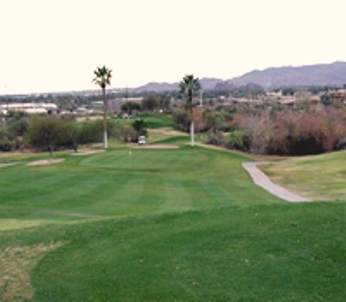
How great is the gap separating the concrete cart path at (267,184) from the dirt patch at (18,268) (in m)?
16.6

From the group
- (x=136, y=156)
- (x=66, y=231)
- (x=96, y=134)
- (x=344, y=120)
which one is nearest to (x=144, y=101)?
(x=96, y=134)

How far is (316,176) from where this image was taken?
3544cm

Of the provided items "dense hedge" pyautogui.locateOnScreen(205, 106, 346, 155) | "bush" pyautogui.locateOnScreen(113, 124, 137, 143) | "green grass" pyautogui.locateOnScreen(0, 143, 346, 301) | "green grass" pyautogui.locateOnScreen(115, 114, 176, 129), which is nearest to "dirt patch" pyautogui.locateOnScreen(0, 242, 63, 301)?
"green grass" pyautogui.locateOnScreen(0, 143, 346, 301)

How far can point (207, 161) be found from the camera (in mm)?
44781

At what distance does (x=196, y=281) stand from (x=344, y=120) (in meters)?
64.1

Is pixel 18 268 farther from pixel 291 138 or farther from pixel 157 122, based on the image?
pixel 157 122

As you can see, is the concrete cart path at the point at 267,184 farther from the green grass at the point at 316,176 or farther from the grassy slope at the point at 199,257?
the grassy slope at the point at 199,257

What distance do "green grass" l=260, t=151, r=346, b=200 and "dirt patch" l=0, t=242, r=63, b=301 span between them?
1659 centimetres

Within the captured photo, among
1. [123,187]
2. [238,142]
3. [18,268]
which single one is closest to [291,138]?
[238,142]

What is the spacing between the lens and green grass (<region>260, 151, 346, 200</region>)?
2783 centimetres

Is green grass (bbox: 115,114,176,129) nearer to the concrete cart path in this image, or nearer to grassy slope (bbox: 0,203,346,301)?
the concrete cart path

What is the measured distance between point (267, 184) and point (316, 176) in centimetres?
440

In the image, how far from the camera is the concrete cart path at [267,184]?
26664 millimetres

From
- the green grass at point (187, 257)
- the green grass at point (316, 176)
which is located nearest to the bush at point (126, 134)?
the green grass at point (316, 176)
